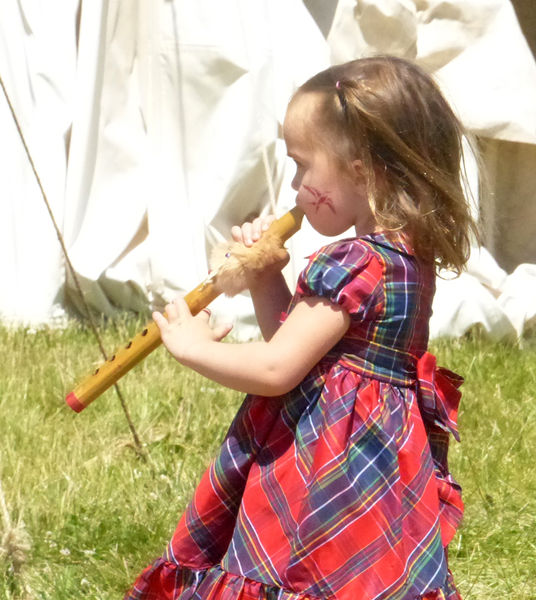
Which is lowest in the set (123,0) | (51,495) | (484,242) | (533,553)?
(484,242)

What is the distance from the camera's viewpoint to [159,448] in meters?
2.83

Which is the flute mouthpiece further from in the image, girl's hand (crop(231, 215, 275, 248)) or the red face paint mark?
the red face paint mark

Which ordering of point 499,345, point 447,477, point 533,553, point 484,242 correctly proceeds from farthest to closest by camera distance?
point 484,242 → point 499,345 → point 533,553 → point 447,477

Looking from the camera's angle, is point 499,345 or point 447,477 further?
point 499,345

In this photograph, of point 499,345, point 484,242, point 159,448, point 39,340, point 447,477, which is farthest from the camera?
point 484,242

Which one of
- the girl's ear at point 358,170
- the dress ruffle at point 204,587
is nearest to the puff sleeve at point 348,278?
the girl's ear at point 358,170

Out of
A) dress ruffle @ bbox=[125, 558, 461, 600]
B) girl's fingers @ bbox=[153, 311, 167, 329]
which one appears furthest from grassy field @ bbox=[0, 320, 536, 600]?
girl's fingers @ bbox=[153, 311, 167, 329]

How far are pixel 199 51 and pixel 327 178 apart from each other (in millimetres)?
2238

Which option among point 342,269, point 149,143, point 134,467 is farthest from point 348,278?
point 149,143

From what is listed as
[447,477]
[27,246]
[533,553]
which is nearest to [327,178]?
[447,477]

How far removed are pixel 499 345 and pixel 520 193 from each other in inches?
42.9

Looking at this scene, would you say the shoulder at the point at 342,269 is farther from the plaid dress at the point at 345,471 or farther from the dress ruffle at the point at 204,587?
the dress ruffle at the point at 204,587

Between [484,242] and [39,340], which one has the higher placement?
[39,340]

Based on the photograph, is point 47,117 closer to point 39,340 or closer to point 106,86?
point 106,86
